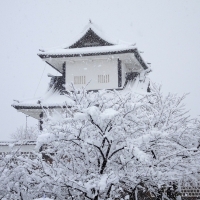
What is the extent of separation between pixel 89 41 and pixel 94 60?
1.20m

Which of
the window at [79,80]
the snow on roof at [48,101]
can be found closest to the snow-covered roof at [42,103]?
the snow on roof at [48,101]

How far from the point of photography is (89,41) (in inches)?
628

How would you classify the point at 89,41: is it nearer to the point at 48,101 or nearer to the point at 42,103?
the point at 48,101

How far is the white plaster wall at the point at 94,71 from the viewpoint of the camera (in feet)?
49.6

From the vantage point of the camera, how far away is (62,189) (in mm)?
5289

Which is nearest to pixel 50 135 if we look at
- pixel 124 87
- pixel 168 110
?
pixel 168 110

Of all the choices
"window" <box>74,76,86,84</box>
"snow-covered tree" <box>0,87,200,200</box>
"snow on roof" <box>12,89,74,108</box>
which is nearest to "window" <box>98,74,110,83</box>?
"window" <box>74,76,86,84</box>

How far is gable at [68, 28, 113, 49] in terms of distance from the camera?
623 inches

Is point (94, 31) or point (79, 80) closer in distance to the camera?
point (79, 80)

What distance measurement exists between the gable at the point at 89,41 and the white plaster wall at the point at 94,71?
3.05 feet

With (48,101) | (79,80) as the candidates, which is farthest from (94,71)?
(48,101)

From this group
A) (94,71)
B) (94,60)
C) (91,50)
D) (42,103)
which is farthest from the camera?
(94,60)

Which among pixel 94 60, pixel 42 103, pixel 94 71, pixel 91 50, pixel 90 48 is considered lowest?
pixel 42 103

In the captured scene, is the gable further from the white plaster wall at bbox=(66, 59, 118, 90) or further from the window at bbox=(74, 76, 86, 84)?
the window at bbox=(74, 76, 86, 84)
